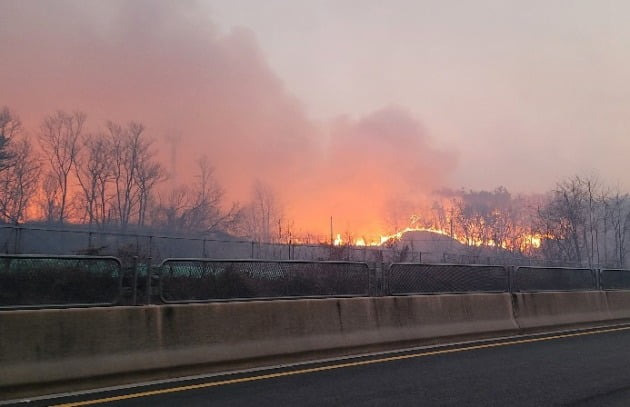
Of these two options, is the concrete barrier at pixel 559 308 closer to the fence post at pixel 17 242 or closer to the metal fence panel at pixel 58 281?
the metal fence panel at pixel 58 281

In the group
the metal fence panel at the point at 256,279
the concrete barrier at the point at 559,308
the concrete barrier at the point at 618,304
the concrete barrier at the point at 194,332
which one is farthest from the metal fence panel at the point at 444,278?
the concrete barrier at the point at 618,304

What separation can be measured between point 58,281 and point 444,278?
8.09 metres

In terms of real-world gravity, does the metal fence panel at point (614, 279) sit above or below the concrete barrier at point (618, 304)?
above

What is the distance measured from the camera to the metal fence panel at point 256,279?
866 cm

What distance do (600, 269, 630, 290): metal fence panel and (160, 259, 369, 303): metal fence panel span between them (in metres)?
10.4

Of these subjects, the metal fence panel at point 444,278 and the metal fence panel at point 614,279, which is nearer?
the metal fence panel at point 444,278

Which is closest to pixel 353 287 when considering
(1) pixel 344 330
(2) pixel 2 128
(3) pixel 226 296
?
(1) pixel 344 330

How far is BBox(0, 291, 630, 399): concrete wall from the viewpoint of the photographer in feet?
22.4

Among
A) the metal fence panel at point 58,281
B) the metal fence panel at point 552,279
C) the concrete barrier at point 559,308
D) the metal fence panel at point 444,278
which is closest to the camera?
the metal fence panel at point 58,281

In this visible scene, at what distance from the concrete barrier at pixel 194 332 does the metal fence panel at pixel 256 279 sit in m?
0.40

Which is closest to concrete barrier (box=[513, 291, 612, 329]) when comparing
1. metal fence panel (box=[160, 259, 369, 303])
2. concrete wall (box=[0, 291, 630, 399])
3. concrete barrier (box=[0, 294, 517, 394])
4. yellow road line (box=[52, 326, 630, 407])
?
concrete wall (box=[0, 291, 630, 399])

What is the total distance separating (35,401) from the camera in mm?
6164

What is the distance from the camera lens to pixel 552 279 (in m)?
15.4

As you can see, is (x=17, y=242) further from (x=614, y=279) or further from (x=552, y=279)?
(x=614, y=279)
